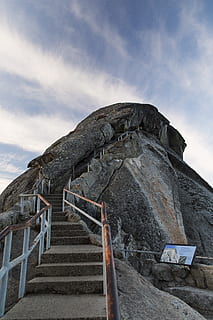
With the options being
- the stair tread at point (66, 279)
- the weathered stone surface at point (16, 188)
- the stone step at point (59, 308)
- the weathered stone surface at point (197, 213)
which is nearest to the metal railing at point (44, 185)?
the weathered stone surface at point (16, 188)

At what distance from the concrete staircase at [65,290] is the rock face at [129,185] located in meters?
5.15

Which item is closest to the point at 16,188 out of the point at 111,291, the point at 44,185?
the point at 44,185

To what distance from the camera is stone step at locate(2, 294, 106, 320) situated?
8.04 ft

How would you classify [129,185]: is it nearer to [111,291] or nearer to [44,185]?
[44,185]

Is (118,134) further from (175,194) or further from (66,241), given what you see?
(66,241)

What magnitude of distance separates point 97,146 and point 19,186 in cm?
615

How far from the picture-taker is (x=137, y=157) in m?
13.8

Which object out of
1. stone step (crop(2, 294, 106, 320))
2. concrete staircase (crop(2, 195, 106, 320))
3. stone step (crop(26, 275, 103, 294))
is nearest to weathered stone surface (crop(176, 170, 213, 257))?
concrete staircase (crop(2, 195, 106, 320))

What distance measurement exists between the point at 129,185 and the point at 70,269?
27.1ft

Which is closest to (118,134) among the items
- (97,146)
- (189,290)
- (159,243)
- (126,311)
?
(97,146)

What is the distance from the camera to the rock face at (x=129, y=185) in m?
10.3

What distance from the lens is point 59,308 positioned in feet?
8.79

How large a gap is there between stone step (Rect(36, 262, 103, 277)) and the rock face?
5.40 m

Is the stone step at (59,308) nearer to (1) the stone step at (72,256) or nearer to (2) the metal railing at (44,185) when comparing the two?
(1) the stone step at (72,256)
